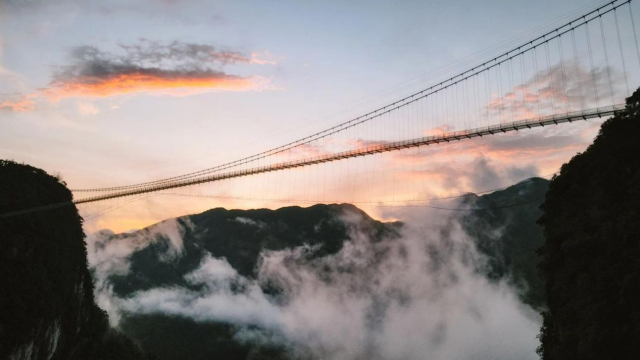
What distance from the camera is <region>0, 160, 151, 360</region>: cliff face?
42969mm

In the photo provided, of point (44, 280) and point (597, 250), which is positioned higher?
point (44, 280)

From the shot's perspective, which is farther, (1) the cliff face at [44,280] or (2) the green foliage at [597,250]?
(1) the cliff face at [44,280]

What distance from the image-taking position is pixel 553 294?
3234cm

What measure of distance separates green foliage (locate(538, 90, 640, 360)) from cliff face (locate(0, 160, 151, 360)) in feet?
139

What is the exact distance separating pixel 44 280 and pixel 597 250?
52.8 metres

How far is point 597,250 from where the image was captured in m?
27.7

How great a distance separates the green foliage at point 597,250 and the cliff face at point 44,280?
42278mm

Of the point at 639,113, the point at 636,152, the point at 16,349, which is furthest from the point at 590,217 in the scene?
the point at 16,349

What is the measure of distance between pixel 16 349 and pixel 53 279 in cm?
1634

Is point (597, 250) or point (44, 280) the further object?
point (44, 280)

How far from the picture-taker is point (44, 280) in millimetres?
50875

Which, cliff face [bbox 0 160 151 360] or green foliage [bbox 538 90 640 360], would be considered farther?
cliff face [bbox 0 160 151 360]

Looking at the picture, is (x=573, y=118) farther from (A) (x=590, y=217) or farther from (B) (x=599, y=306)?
(B) (x=599, y=306)

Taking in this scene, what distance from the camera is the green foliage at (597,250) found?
2328 centimetres
